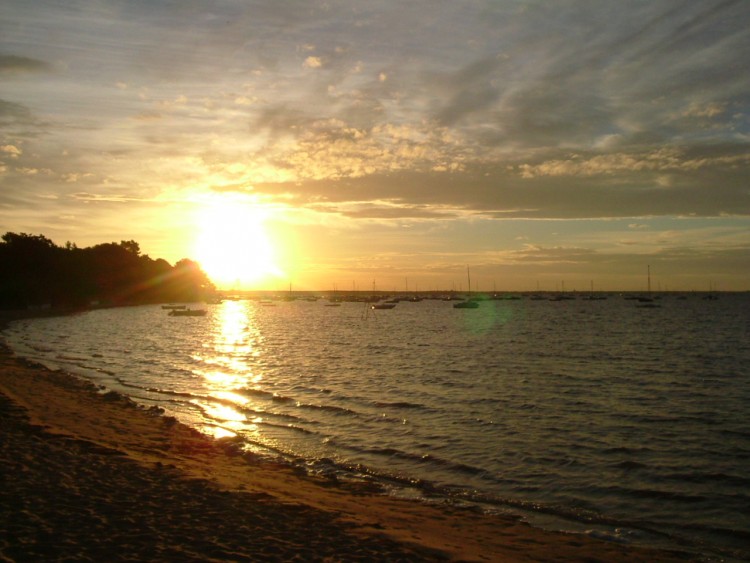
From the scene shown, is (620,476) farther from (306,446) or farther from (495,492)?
(306,446)

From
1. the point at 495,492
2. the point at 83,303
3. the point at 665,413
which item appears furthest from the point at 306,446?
the point at 83,303

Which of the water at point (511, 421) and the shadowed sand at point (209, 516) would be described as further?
the water at point (511, 421)

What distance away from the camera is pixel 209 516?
11.5m

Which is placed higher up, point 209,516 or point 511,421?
point 209,516

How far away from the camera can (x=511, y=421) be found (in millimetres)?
24656

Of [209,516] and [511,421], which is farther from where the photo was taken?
[511,421]

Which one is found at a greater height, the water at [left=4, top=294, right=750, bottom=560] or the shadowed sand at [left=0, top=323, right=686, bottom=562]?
the shadowed sand at [left=0, top=323, right=686, bottom=562]

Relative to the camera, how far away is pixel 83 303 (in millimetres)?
170000

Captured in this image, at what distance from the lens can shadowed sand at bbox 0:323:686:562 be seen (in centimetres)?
962

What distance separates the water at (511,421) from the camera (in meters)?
14.9

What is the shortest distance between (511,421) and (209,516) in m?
15.8

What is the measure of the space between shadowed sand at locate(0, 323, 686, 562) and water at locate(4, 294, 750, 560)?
1645mm

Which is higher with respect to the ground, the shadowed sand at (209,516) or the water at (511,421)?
the shadowed sand at (209,516)

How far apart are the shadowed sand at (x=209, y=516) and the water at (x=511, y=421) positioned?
1.65 metres
